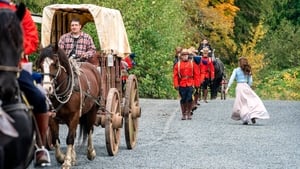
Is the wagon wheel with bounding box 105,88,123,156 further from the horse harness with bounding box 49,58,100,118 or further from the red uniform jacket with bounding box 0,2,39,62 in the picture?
the red uniform jacket with bounding box 0,2,39,62

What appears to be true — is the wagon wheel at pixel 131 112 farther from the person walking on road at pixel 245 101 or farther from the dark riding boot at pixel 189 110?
the dark riding boot at pixel 189 110

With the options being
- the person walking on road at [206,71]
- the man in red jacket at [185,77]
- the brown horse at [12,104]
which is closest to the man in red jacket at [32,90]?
the brown horse at [12,104]

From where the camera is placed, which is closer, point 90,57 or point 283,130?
point 90,57

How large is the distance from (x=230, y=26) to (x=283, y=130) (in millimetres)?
28235

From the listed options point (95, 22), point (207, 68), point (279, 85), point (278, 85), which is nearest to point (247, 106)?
point (95, 22)

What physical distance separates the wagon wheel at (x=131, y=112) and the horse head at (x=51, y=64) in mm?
3326

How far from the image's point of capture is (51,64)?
12.1 meters

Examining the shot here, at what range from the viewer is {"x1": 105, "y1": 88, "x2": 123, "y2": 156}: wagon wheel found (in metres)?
14.2

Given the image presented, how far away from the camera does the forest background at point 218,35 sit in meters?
35.7

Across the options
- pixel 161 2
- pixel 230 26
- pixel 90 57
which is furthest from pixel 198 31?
pixel 90 57

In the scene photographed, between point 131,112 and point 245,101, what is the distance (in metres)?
6.91

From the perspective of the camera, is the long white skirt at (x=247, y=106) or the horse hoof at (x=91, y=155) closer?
the horse hoof at (x=91, y=155)

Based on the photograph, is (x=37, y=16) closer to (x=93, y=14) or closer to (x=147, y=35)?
(x=93, y=14)

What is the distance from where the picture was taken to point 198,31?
155ft
